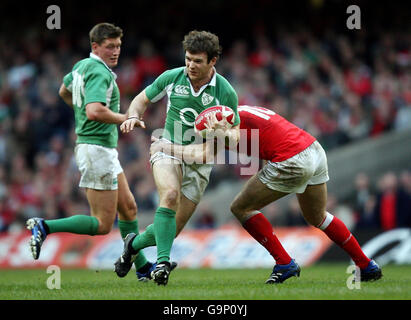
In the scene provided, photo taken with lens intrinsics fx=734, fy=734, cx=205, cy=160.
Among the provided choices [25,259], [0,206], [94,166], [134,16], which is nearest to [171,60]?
[134,16]

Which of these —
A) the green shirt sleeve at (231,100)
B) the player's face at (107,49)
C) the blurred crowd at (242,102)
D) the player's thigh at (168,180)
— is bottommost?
the player's thigh at (168,180)

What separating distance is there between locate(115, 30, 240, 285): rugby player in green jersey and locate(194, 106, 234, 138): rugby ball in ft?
0.39

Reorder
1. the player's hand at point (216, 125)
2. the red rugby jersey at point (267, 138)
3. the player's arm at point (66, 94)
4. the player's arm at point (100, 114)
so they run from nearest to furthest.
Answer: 1. the player's hand at point (216, 125)
2. the player's arm at point (100, 114)
3. the red rugby jersey at point (267, 138)
4. the player's arm at point (66, 94)

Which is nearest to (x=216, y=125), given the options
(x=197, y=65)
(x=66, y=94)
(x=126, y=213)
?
(x=197, y=65)

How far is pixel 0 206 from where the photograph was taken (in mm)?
15078

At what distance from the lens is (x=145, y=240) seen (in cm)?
691

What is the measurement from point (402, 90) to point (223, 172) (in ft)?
12.9

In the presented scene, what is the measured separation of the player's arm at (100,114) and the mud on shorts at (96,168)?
510mm

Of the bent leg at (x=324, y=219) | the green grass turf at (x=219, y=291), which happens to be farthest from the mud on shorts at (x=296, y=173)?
the green grass turf at (x=219, y=291)

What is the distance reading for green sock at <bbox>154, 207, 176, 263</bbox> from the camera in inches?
257

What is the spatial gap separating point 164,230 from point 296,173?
1.34 metres

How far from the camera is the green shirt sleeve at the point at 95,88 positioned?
6.87 meters

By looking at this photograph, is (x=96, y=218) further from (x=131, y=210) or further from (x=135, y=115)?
(x=135, y=115)

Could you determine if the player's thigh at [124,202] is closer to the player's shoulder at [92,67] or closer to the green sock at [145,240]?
the green sock at [145,240]
